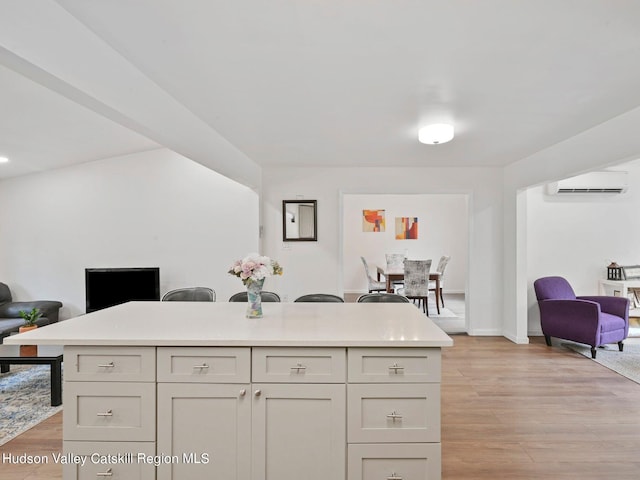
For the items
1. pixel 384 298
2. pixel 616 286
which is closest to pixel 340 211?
pixel 384 298

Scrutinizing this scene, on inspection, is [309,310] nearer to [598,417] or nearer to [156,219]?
[598,417]

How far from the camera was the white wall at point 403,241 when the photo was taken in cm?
873

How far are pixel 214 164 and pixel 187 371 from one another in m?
2.21

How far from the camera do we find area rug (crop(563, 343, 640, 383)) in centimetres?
370

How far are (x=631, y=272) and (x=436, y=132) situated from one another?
408cm

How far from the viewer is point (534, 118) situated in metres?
3.04

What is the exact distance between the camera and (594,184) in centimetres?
501

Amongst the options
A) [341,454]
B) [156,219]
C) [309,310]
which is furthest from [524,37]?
[156,219]

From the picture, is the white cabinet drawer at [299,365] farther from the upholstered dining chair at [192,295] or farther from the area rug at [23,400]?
the area rug at [23,400]

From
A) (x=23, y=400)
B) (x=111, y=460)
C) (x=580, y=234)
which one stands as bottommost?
(x=23, y=400)

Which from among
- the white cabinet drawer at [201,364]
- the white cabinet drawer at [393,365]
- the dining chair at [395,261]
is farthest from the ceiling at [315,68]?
the dining chair at [395,261]

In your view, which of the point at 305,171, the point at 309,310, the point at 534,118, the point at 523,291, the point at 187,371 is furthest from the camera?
the point at 305,171

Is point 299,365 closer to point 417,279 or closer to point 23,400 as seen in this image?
point 23,400

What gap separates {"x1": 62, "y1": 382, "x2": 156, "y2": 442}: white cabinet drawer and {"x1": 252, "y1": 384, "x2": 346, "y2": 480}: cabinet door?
52 centimetres
